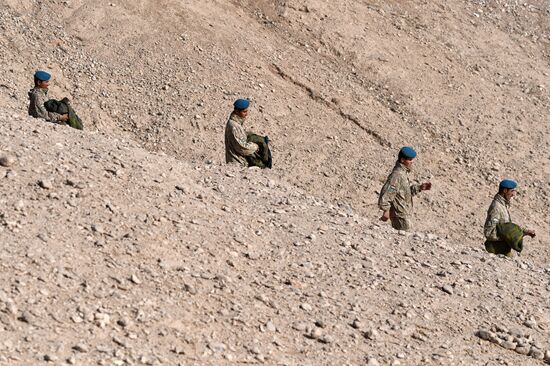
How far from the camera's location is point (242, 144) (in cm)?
1420

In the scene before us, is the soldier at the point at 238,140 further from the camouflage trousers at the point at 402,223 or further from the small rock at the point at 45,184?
the small rock at the point at 45,184

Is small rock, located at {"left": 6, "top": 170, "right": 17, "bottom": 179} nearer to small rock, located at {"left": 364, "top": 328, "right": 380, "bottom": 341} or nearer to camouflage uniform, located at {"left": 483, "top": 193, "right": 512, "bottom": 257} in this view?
small rock, located at {"left": 364, "top": 328, "right": 380, "bottom": 341}

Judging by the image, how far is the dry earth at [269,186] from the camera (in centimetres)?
988

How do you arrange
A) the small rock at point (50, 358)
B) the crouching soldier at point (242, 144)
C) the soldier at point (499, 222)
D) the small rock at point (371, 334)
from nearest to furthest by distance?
the small rock at point (50, 358) < the small rock at point (371, 334) < the soldier at point (499, 222) < the crouching soldier at point (242, 144)

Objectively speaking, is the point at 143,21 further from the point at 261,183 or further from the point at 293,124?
the point at 261,183

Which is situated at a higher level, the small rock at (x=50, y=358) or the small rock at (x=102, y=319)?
the small rock at (x=102, y=319)

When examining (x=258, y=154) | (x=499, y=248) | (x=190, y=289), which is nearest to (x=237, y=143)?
(x=258, y=154)

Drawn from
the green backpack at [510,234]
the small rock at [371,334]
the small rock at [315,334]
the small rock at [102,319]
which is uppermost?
the green backpack at [510,234]

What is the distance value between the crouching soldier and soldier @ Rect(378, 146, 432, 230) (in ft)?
5.71

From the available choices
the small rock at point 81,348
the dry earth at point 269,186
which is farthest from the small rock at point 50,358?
Result: the small rock at point 81,348

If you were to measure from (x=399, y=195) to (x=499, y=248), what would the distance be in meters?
1.53

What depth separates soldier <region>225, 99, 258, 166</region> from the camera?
1414 centimetres

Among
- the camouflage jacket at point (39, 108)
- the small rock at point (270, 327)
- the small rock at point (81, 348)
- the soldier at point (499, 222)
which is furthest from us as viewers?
the camouflage jacket at point (39, 108)

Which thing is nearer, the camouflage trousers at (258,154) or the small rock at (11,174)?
the small rock at (11,174)
